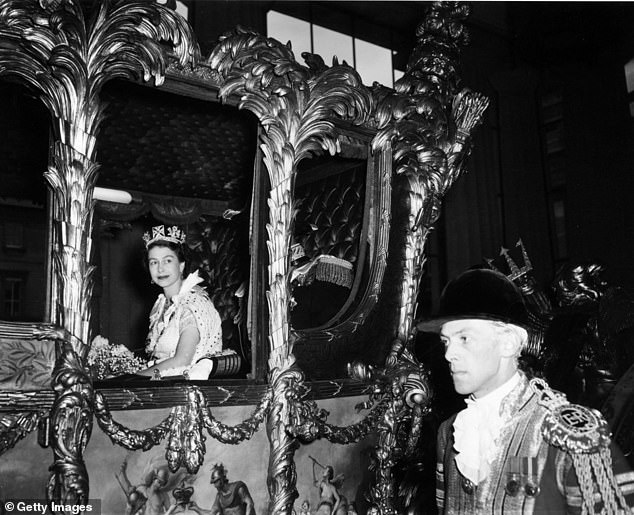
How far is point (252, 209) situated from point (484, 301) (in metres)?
1.46

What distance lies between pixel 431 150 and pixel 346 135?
0.61m

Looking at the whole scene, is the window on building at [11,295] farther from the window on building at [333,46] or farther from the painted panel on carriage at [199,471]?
the window on building at [333,46]

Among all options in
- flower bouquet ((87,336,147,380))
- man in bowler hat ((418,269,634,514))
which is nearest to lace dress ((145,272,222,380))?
flower bouquet ((87,336,147,380))

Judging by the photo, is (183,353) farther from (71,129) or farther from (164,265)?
(71,129)

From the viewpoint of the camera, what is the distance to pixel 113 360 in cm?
368

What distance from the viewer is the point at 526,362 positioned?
4.29m

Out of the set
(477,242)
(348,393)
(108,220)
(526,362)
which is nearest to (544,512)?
(348,393)

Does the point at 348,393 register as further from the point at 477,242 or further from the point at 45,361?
the point at 477,242

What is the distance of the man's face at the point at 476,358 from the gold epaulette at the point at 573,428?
159 mm

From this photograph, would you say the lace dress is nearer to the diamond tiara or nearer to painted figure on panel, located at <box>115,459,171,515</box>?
the diamond tiara

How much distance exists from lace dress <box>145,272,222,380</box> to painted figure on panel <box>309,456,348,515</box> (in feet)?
2.40

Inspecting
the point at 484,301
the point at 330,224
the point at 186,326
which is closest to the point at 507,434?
the point at 484,301

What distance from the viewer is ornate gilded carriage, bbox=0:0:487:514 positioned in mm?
2641

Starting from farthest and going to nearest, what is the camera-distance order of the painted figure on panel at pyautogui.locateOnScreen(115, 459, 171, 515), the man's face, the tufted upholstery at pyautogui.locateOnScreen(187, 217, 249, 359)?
the tufted upholstery at pyautogui.locateOnScreen(187, 217, 249, 359), the painted figure on panel at pyautogui.locateOnScreen(115, 459, 171, 515), the man's face
